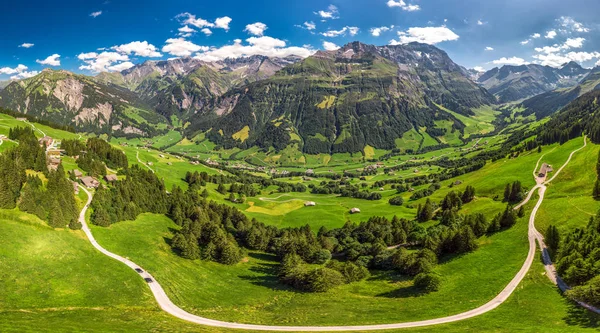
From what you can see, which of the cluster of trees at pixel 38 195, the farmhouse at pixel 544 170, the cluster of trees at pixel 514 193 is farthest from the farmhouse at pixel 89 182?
the farmhouse at pixel 544 170

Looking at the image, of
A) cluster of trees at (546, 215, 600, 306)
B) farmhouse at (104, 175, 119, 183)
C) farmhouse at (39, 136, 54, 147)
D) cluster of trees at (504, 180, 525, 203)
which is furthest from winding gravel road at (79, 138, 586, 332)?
farmhouse at (39, 136, 54, 147)

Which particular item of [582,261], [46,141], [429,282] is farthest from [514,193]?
[46,141]

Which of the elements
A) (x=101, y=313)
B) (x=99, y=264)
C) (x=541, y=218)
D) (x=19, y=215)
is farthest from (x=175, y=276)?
(x=541, y=218)

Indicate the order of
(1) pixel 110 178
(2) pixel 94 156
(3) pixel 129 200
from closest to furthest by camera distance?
(3) pixel 129 200 → (1) pixel 110 178 → (2) pixel 94 156

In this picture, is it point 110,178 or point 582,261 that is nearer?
point 582,261

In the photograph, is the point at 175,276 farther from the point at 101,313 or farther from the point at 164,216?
the point at 164,216

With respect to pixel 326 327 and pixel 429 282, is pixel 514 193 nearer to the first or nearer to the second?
pixel 429 282

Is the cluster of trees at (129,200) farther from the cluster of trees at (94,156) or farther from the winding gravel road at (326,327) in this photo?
the winding gravel road at (326,327)
